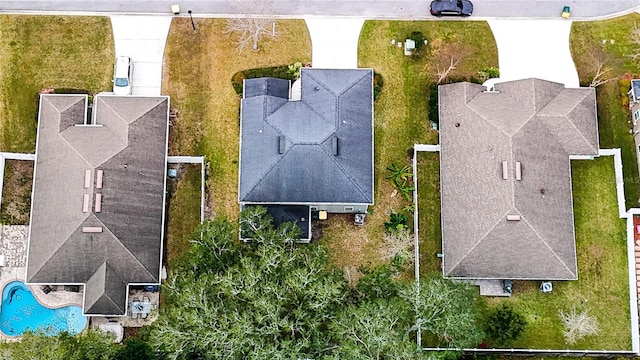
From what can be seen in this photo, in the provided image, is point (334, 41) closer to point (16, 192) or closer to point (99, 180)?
point (99, 180)

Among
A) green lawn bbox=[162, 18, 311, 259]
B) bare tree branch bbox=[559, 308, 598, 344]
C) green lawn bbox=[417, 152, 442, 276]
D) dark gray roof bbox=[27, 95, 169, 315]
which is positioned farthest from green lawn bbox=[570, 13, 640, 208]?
dark gray roof bbox=[27, 95, 169, 315]

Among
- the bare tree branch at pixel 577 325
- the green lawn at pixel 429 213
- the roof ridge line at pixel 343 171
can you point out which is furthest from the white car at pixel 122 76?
the bare tree branch at pixel 577 325

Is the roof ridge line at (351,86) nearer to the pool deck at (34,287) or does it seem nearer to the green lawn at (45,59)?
the green lawn at (45,59)

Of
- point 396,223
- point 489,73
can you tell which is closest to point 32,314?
point 396,223

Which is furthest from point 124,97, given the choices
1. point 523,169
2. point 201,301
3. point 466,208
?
point 523,169

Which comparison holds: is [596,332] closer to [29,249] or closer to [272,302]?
[272,302]
